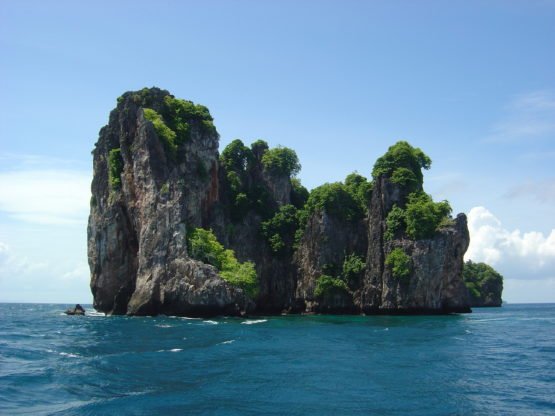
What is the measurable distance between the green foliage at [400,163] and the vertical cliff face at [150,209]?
24.2 metres

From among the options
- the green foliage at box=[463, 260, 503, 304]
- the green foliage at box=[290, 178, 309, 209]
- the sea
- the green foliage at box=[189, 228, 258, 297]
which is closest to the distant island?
the green foliage at box=[189, 228, 258, 297]

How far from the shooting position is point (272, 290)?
92.8 meters

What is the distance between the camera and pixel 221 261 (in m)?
71.4

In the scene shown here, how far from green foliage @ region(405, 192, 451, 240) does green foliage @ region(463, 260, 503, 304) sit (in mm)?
81126

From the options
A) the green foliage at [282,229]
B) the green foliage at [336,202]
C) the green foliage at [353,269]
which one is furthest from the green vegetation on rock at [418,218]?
the green foliage at [282,229]

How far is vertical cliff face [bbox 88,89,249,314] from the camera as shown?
6831 centimetres

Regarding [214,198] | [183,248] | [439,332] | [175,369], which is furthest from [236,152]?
[175,369]

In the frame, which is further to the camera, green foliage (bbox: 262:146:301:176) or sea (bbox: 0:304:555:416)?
green foliage (bbox: 262:146:301:176)

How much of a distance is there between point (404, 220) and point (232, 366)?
5150 centimetres

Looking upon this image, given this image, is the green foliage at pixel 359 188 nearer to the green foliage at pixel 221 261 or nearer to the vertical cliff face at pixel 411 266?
the vertical cliff face at pixel 411 266

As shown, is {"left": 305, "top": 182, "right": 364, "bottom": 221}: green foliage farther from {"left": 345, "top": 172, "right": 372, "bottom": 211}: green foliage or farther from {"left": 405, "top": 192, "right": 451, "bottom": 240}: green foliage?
{"left": 405, "top": 192, "right": 451, "bottom": 240}: green foliage

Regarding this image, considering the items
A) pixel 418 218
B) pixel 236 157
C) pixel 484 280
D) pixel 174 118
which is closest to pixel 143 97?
pixel 174 118

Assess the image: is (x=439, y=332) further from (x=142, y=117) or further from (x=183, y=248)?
(x=142, y=117)


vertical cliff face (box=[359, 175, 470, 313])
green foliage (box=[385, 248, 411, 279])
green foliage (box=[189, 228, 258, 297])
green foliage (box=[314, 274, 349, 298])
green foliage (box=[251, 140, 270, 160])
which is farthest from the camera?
green foliage (box=[251, 140, 270, 160])
